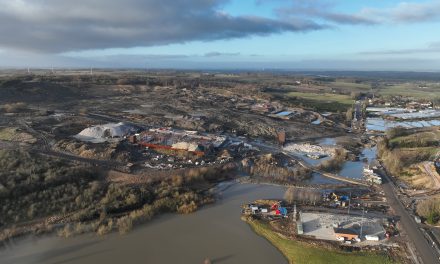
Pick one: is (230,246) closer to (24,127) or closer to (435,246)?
(435,246)

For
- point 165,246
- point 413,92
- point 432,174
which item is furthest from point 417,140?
point 413,92

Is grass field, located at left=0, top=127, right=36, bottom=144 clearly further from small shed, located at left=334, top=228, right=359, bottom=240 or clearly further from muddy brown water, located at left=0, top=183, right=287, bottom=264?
small shed, located at left=334, top=228, right=359, bottom=240

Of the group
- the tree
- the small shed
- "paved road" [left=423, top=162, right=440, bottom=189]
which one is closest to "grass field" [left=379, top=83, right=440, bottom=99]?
"paved road" [left=423, top=162, right=440, bottom=189]

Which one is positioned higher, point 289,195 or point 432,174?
point 432,174

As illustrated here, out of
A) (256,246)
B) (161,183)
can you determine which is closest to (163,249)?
(256,246)

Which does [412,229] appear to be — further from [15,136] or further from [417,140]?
[15,136]

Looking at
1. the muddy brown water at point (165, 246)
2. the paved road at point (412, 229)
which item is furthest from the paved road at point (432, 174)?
the muddy brown water at point (165, 246)

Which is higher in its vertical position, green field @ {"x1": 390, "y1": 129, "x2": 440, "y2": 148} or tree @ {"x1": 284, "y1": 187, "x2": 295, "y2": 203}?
green field @ {"x1": 390, "y1": 129, "x2": 440, "y2": 148}
